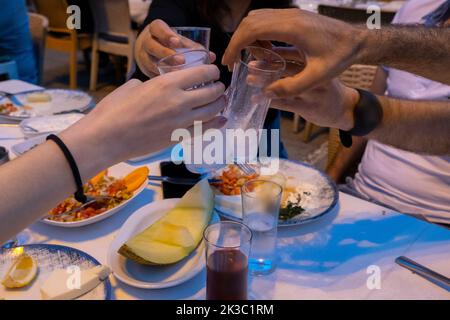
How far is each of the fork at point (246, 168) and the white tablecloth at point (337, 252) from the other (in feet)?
0.81

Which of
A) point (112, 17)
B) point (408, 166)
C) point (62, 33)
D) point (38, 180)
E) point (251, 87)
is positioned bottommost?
point (62, 33)

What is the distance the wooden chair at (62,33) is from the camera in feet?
13.4

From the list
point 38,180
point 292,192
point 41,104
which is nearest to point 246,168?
point 292,192

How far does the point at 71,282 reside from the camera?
72cm

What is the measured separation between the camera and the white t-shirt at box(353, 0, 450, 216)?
1275 millimetres

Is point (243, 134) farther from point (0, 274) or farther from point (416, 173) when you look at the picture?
point (416, 173)

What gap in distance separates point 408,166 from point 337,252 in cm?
59

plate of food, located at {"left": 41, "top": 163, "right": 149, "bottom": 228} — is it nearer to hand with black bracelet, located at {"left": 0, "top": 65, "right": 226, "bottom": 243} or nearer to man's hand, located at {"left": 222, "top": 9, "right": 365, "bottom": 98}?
hand with black bracelet, located at {"left": 0, "top": 65, "right": 226, "bottom": 243}

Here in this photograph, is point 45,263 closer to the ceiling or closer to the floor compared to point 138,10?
closer to the floor

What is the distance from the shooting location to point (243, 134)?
0.87 meters

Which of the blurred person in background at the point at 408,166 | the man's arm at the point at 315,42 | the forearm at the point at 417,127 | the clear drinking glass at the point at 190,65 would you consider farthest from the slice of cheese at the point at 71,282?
the blurred person in background at the point at 408,166

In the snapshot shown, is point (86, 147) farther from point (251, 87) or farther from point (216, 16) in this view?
point (216, 16)

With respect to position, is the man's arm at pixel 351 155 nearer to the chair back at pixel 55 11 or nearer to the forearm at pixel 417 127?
the forearm at pixel 417 127

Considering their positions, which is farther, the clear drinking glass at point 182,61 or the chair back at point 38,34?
the chair back at point 38,34
